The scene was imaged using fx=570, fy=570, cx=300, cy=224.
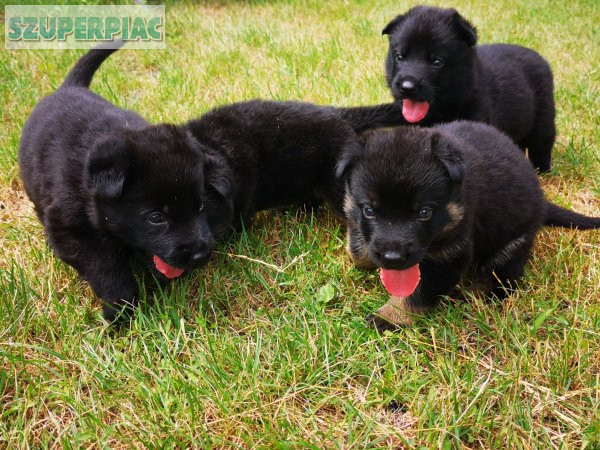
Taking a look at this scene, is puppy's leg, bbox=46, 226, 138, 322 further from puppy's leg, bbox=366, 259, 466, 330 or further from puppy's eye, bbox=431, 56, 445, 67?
puppy's eye, bbox=431, 56, 445, 67

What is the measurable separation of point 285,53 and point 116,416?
4892 millimetres

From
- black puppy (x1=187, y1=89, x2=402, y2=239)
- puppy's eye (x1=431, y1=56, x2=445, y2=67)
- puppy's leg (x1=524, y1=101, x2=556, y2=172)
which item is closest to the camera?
black puppy (x1=187, y1=89, x2=402, y2=239)

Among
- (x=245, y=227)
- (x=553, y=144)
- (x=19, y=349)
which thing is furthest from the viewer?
(x=553, y=144)

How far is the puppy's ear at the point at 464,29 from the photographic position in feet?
12.8

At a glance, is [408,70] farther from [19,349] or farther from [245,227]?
[19,349]

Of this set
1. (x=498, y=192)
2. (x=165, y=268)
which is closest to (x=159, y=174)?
(x=165, y=268)

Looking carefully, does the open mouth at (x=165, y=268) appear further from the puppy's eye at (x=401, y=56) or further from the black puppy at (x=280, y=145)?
the puppy's eye at (x=401, y=56)

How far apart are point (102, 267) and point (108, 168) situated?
55cm

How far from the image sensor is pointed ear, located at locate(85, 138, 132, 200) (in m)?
2.61

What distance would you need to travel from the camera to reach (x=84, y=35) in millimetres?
6984

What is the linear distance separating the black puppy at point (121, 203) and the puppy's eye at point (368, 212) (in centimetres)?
77

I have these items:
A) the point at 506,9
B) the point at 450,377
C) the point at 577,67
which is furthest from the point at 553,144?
the point at 506,9

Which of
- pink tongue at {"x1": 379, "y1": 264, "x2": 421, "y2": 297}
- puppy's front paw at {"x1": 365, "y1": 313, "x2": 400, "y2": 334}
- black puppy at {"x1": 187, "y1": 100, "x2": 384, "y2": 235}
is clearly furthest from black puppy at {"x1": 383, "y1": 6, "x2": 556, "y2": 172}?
puppy's front paw at {"x1": 365, "y1": 313, "x2": 400, "y2": 334}

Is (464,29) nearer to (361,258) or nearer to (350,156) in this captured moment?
(350,156)
